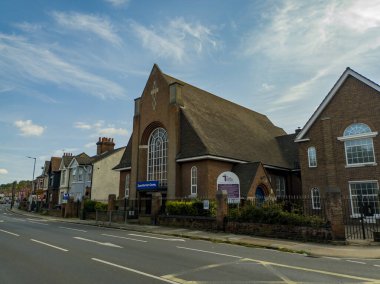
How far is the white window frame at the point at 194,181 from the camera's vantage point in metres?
26.5

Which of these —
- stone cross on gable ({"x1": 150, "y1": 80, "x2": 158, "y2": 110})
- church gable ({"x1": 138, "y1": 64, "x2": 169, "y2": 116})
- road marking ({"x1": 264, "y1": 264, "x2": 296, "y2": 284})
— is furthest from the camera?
stone cross on gable ({"x1": 150, "y1": 80, "x2": 158, "y2": 110})

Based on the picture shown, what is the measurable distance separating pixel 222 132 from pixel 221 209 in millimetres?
12185

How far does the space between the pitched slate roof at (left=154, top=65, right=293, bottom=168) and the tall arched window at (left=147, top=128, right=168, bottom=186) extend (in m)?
3.27

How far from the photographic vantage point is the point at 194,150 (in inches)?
1035

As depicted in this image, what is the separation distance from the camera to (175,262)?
365 inches

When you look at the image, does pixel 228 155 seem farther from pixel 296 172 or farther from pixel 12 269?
pixel 12 269

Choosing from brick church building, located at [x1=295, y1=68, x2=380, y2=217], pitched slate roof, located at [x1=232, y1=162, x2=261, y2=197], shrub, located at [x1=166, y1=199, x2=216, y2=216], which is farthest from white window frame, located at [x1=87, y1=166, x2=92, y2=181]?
brick church building, located at [x1=295, y1=68, x2=380, y2=217]

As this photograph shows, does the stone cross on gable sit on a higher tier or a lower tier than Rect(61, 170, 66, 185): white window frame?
higher

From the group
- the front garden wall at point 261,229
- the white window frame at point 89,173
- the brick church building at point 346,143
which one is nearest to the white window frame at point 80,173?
the white window frame at point 89,173

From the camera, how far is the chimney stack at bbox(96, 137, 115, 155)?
1983 inches

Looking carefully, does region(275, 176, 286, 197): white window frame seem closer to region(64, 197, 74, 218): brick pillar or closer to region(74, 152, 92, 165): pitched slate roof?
region(64, 197, 74, 218): brick pillar

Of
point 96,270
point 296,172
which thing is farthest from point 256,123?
point 96,270

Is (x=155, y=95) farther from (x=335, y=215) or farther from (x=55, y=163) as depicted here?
(x=55, y=163)

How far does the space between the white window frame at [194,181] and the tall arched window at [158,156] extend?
3.53 meters
